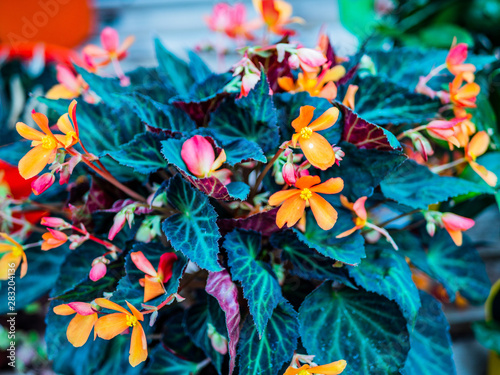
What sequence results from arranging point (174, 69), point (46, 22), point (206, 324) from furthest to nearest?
1. point (46, 22)
2. point (174, 69)
3. point (206, 324)

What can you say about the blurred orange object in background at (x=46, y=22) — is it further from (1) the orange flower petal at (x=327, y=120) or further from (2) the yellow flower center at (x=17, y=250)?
(1) the orange flower petal at (x=327, y=120)

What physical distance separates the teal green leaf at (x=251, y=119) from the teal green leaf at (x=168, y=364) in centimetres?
28

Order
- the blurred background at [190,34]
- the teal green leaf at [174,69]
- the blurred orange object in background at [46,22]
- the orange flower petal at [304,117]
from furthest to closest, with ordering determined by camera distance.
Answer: the blurred orange object in background at [46,22], the blurred background at [190,34], the teal green leaf at [174,69], the orange flower petal at [304,117]

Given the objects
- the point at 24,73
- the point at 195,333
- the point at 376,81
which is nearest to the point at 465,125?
the point at 376,81

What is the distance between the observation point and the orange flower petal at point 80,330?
0.40m

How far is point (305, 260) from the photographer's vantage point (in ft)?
1.50

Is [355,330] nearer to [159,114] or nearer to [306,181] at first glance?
[306,181]

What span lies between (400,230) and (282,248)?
0.18m

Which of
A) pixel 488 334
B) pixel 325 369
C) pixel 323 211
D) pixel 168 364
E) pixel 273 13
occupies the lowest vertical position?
pixel 488 334

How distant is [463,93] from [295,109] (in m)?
0.22

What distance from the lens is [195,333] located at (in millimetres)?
486

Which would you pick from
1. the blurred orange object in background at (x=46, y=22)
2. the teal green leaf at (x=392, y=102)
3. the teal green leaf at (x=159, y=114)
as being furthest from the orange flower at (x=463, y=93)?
the blurred orange object in background at (x=46, y=22)

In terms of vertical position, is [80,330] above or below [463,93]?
below

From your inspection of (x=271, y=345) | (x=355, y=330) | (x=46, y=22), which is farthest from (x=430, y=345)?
(x=46, y=22)
